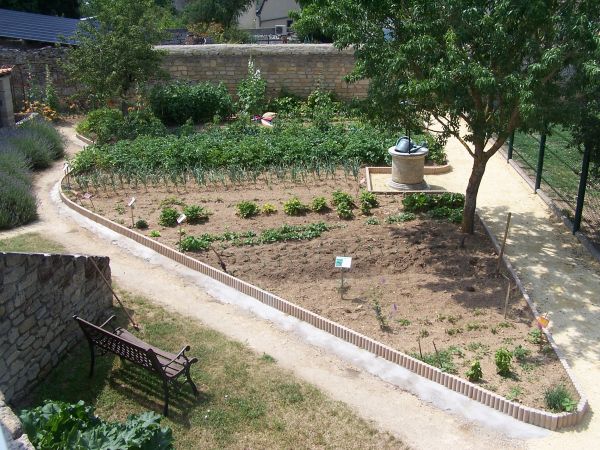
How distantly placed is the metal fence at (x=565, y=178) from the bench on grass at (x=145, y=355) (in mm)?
6000

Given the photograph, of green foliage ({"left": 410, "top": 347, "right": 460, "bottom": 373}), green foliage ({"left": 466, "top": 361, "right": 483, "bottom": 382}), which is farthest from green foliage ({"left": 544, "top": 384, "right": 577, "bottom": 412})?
green foliage ({"left": 410, "top": 347, "right": 460, "bottom": 373})

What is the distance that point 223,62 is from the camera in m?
21.1

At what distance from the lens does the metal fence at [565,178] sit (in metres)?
10.8

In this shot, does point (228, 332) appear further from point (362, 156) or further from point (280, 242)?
point (362, 156)

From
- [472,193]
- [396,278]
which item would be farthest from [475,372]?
[472,193]

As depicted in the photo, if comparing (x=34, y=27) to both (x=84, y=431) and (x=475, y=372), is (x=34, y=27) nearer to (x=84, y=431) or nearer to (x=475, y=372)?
(x=475, y=372)

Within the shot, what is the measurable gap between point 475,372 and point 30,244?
7099 millimetres

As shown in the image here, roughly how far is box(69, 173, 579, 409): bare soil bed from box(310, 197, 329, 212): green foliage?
0.56 feet

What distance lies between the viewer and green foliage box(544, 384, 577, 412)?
6598 mm

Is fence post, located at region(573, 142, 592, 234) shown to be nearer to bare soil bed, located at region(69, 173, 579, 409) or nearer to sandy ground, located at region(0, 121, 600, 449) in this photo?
sandy ground, located at region(0, 121, 600, 449)

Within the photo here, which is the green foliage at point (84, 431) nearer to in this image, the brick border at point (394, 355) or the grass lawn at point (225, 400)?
the grass lawn at point (225, 400)

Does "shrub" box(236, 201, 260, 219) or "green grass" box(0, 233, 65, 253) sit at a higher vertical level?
"shrub" box(236, 201, 260, 219)

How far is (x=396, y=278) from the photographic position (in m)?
9.35

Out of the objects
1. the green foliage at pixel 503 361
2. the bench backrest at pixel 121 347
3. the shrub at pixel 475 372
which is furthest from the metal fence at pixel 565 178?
the bench backrest at pixel 121 347
